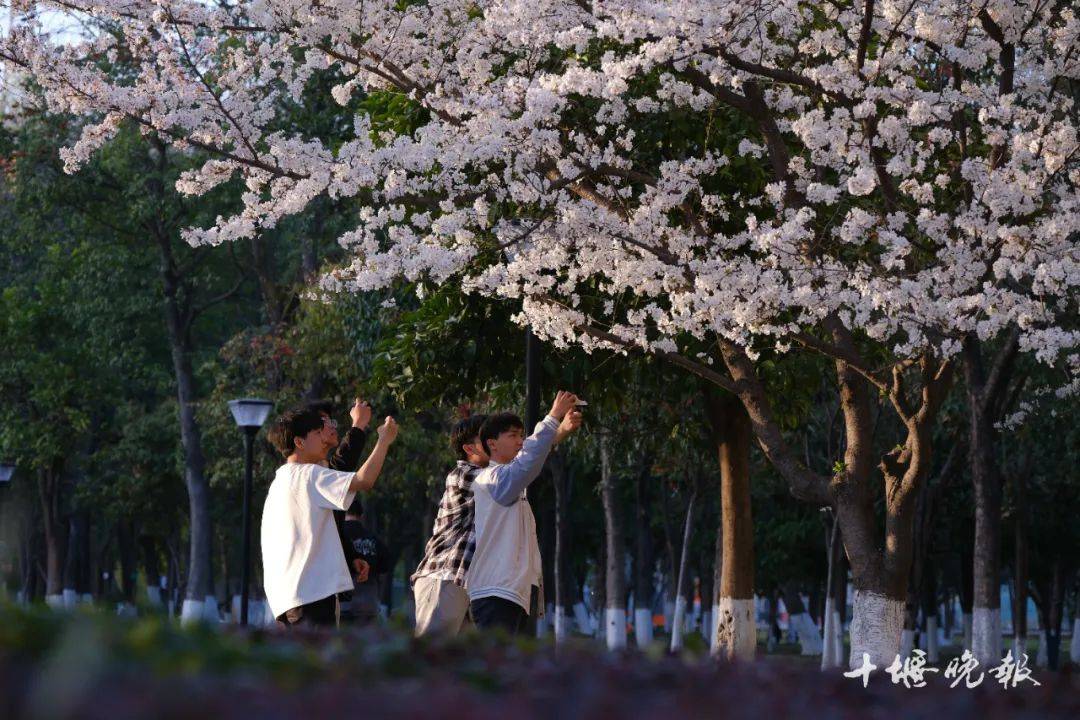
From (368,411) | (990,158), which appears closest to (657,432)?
(990,158)

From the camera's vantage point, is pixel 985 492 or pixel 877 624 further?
pixel 985 492

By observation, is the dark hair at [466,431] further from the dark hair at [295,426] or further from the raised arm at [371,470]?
the raised arm at [371,470]

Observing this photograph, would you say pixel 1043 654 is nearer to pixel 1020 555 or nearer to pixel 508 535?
pixel 1020 555

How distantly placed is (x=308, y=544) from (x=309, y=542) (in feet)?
0.05

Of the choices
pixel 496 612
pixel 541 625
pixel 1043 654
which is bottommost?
pixel 1043 654

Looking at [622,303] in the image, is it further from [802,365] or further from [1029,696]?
[1029,696]

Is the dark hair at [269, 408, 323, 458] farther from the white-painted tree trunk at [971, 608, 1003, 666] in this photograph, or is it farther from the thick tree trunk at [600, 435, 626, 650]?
the thick tree trunk at [600, 435, 626, 650]

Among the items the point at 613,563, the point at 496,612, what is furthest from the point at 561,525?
the point at 496,612

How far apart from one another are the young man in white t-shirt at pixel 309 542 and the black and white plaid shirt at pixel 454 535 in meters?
0.78

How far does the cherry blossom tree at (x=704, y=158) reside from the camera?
11820 mm

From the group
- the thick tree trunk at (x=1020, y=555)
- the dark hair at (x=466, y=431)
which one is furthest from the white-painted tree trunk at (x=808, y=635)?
the dark hair at (x=466, y=431)

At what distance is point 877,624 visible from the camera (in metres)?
12.9

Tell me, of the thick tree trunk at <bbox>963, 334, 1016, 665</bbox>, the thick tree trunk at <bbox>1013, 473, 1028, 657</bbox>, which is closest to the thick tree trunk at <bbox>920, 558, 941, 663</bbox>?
the thick tree trunk at <bbox>1013, 473, 1028, 657</bbox>

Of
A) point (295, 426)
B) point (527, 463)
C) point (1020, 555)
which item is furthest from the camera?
point (1020, 555)
